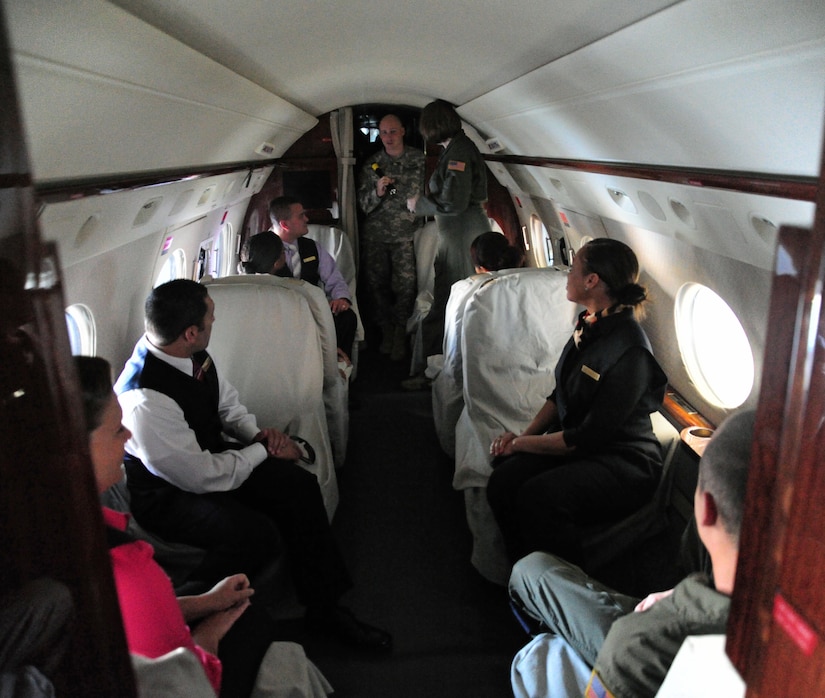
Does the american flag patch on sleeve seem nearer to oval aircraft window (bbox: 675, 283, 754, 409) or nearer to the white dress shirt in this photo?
the white dress shirt

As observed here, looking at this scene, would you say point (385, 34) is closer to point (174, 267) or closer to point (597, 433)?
point (597, 433)

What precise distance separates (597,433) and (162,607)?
173 cm

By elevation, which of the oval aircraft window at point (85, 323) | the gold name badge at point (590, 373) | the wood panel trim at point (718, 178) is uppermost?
the wood panel trim at point (718, 178)

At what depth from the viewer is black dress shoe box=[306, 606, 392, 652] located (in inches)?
103

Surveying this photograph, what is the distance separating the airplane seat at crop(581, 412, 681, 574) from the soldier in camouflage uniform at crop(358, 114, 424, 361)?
3144 mm

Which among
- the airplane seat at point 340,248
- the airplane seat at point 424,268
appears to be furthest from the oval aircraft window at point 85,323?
the airplane seat at point 424,268

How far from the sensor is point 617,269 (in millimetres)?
2701

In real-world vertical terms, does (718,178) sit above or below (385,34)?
below

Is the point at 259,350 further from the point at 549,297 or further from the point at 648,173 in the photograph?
the point at 648,173

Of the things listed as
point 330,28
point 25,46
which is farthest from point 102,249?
point 25,46

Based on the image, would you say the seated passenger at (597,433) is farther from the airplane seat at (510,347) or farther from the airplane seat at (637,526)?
the airplane seat at (510,347)

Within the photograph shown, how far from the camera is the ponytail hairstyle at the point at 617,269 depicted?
2688 mm

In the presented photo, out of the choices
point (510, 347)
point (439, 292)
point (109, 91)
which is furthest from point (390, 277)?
point (109, 91)

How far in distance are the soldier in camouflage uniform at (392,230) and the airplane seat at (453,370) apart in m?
1.95
